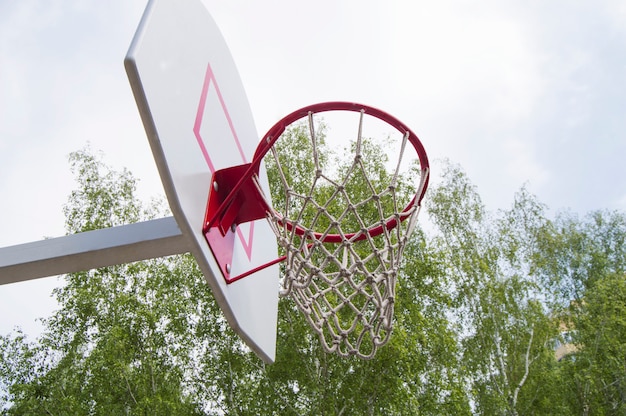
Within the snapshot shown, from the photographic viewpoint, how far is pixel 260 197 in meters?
2.41

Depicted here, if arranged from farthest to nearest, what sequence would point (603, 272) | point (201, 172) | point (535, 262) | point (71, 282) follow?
point (603, 272), point (535, 262), point (71, 282), point (201, 172)

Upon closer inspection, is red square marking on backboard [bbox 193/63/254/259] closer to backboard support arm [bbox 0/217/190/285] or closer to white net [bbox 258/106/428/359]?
white net [bbox 258/106/428/359]

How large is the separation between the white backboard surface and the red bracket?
0.17 feet

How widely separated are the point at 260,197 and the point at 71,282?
8009 millimetres

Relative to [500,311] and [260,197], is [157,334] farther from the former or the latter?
[260,197]

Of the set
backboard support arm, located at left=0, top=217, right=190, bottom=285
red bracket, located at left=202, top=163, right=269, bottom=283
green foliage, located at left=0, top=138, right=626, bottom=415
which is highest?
green foliage, located at left=0, top=138, right=626, bottom=415

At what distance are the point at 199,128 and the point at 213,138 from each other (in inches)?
6.9

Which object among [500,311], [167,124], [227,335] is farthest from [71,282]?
[167,124]

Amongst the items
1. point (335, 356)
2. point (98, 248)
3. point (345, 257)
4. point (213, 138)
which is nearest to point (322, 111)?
point (213, 138)

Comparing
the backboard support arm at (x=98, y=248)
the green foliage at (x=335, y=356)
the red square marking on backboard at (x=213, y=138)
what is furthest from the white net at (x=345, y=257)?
the green foliage at (x=335, y=356)

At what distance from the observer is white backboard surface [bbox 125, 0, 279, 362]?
1.72 metres

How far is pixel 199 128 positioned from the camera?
2236 mm

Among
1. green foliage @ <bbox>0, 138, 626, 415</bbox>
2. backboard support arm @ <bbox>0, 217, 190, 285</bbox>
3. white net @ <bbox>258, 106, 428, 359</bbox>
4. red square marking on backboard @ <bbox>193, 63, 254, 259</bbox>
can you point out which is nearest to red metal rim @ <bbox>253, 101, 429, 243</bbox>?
white net @ <bbox>258, 106, 428, 359</bbox>

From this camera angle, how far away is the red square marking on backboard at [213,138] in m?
2.24
